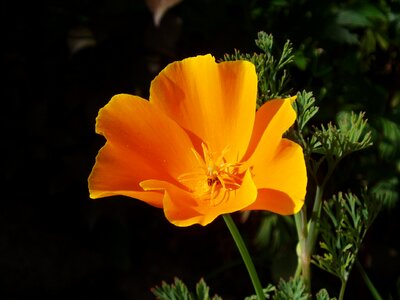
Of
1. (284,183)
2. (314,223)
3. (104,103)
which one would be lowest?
(104,103)

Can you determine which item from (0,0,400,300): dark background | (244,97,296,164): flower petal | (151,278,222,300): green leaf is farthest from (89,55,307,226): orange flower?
(0,0,400,300): dark background

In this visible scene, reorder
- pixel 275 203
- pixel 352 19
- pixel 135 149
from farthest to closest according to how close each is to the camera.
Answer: pixel 352 19 < pixel 135 149 < pixel 275 203

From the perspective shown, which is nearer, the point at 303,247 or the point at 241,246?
the point at 241,246

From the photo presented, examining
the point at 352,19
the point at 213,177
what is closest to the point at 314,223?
the point at 213,177

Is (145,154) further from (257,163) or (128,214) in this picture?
(128,214)

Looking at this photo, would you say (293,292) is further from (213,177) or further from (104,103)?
(104,103)

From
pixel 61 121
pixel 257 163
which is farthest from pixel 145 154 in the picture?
pixel 61 121
